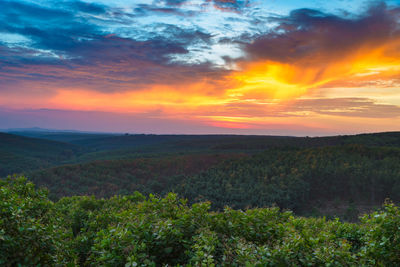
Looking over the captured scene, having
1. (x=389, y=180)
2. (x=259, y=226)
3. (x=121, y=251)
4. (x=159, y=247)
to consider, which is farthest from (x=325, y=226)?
(x=389, y=180)

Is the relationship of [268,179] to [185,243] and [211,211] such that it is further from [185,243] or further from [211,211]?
[185,243]

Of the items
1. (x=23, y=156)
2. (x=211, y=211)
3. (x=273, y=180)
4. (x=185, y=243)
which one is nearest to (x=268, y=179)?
(x=273, y=180)

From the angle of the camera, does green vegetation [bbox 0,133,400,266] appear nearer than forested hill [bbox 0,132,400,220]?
Yes

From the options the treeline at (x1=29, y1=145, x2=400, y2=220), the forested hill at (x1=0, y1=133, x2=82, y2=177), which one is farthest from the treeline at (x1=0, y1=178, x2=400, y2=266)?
the forested hill at (x1=0, y1=133, x2=82, y2=177)

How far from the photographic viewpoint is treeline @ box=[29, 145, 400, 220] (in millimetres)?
23484

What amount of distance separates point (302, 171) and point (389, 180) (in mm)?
7985

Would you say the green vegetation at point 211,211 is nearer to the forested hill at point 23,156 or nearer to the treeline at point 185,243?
the treeline at point 185,243

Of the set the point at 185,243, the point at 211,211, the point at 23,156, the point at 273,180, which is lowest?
the point at 23,156

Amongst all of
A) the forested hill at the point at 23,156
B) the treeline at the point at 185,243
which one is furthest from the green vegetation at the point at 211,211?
the forested hill at the point at 23,156

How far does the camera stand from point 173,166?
4172cm

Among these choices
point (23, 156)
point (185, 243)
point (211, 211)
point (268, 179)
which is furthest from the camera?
point (23, 156)

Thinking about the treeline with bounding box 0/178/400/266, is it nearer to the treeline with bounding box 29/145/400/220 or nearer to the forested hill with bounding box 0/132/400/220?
the treeline with bounding box 29/145/400/220

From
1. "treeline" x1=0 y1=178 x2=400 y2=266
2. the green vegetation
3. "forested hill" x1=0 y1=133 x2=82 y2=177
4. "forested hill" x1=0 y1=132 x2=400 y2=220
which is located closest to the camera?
"treeline" x1=0 y1=178 x2=400 y2=266

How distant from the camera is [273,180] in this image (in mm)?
27422
